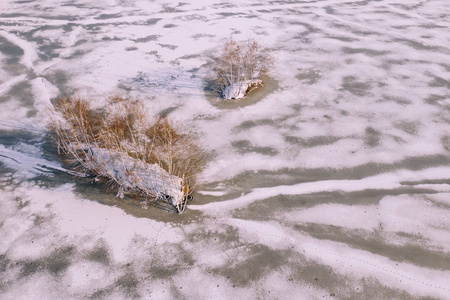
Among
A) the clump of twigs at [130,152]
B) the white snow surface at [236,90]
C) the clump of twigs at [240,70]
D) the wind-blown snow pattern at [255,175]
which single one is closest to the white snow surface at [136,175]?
the clump of twigs at [130,152]

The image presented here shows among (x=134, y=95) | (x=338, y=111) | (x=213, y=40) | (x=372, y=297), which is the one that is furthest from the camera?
(x=213, y=40)

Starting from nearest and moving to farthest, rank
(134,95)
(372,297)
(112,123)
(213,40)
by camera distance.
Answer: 1. (372,297)
2. (112,123)
3. (134,95)
4. (213,40)

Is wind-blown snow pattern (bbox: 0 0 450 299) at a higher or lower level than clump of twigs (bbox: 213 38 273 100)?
lower

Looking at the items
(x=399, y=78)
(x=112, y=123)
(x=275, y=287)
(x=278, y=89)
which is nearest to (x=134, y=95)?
(x=112, y=123)

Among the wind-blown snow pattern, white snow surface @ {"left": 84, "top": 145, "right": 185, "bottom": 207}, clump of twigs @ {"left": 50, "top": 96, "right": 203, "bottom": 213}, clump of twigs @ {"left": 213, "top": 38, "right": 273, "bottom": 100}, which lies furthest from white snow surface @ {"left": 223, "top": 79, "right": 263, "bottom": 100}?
white snow surface @ {"left": 84, "top": 145, "right": 185, "bottom": 207}

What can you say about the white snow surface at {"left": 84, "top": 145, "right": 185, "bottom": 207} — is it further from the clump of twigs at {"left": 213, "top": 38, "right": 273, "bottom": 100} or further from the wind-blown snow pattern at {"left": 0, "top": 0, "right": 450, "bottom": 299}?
the clump of twigs at {"left": 213, "top": 38, "right": 273, "bottom": 100}

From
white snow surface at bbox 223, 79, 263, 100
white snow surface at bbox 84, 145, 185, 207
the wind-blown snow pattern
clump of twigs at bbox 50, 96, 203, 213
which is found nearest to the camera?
the wind-blown snow pattern

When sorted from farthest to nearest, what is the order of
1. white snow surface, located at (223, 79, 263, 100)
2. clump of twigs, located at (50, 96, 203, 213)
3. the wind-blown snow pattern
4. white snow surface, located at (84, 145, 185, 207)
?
white snow surface, located at (223, 79, 263, 100), clump of twigs, located at (50, 96, 203, 213), white snow surface, located at (84, 145, 185, 207), the wind-blown snow pattern

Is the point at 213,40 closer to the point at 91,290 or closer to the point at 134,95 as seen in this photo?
the point at 134,95
